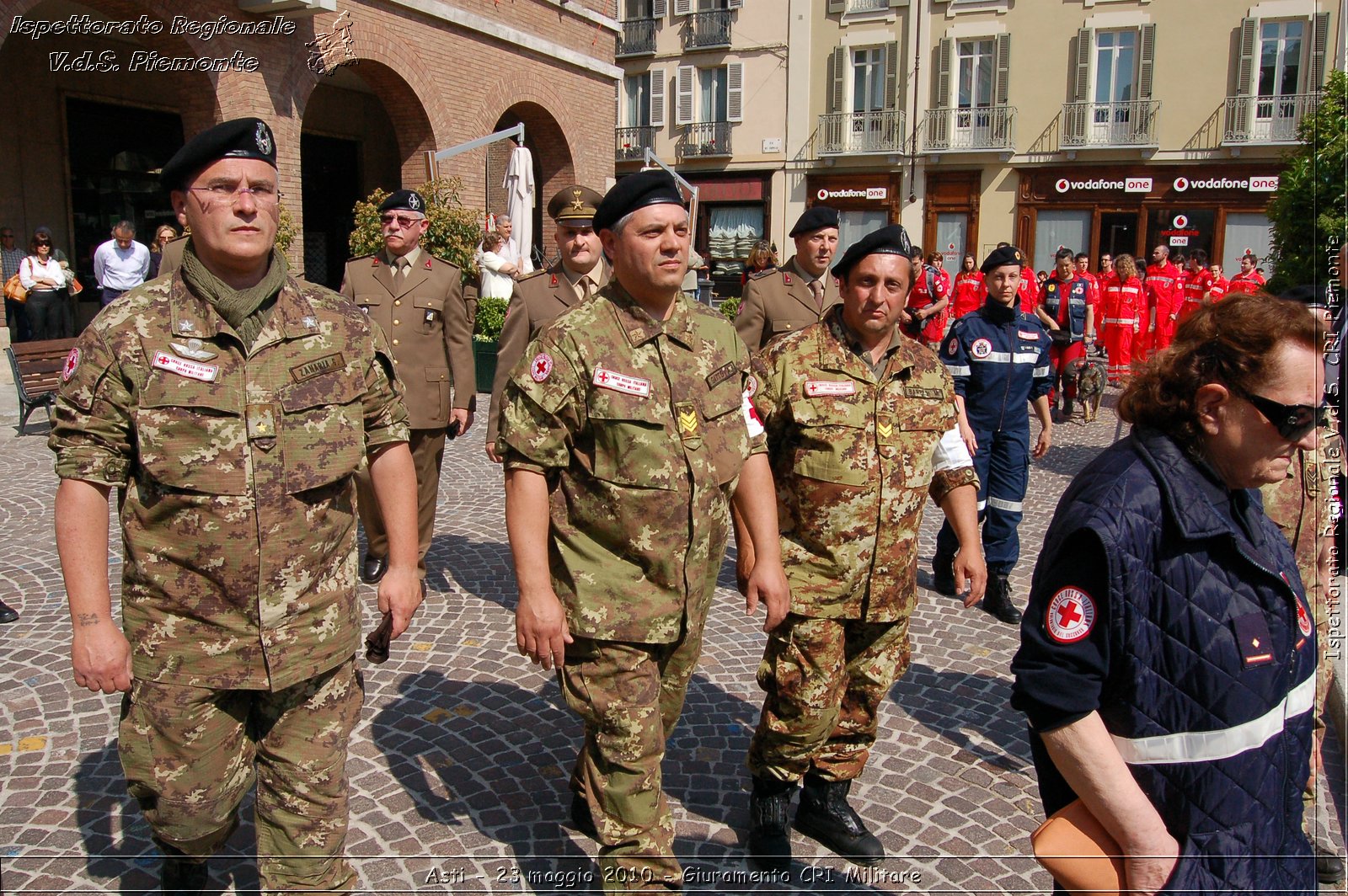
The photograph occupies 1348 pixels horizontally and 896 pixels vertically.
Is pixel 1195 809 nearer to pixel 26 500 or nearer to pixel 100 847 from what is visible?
pixel 100 847

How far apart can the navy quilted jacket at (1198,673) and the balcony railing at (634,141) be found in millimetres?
35659

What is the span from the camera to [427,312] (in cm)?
580

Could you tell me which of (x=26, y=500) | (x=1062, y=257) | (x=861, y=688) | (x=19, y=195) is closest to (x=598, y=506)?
(x=861, y=688)

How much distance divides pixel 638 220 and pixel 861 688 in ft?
5.74

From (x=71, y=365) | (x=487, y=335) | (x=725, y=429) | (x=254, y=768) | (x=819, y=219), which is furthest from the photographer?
(x=487, y=335)

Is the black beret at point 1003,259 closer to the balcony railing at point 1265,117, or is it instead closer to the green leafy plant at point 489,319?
the green leafy plant at point 489,319

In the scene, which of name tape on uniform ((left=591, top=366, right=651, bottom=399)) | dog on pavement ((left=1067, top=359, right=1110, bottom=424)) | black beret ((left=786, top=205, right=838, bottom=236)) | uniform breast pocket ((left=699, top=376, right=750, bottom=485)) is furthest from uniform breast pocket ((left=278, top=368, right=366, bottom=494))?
dog on pavement ((left=1067, top=359, right=1110, bottom=424))

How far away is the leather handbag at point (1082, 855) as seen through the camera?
5.71 ft

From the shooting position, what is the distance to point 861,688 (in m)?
3.26

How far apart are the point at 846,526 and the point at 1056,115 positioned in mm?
30139

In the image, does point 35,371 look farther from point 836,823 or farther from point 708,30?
point 708,30

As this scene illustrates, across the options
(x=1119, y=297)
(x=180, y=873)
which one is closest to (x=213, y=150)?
(x=180, y=873)

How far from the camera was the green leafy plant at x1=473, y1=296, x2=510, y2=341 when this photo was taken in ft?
42.5

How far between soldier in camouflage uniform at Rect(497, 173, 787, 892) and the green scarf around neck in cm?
68
